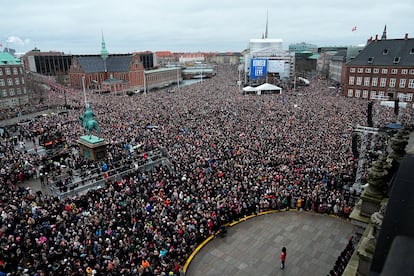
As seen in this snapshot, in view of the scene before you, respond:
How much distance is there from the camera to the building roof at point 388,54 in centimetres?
5503

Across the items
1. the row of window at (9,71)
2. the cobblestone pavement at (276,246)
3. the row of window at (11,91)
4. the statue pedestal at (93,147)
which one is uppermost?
the row of window at (9,71)

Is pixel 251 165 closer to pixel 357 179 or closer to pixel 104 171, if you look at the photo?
pixel 357 179

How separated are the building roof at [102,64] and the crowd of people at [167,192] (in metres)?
62.0

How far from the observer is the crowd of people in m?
13.8

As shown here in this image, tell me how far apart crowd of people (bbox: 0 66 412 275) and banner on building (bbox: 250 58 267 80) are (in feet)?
177

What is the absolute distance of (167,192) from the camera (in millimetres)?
19938

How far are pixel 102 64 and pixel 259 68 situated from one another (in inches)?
1966

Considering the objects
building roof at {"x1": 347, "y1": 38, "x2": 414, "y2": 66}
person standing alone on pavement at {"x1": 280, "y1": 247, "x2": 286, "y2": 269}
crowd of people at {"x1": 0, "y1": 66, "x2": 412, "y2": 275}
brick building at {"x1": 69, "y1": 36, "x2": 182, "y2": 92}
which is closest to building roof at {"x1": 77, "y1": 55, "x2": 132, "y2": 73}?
brick building at {"x1": 69, "y1": 36, "x2": 182, "y2": 92}

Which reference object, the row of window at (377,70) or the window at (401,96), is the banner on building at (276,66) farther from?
the window at (401,96)

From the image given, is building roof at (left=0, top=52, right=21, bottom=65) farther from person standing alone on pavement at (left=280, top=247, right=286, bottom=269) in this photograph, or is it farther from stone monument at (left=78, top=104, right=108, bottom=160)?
person standing alone on pavement at (left=280, top=247, right=286, bottom=269)

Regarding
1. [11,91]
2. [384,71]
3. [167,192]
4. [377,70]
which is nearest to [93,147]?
[167,192]

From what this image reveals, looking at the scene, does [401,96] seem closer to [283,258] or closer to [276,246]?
[276,246]

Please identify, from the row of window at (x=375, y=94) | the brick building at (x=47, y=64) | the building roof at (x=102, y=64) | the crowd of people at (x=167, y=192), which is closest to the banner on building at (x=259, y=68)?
the row of window at (x=375, y=94)

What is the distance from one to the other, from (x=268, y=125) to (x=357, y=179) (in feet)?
54.5
